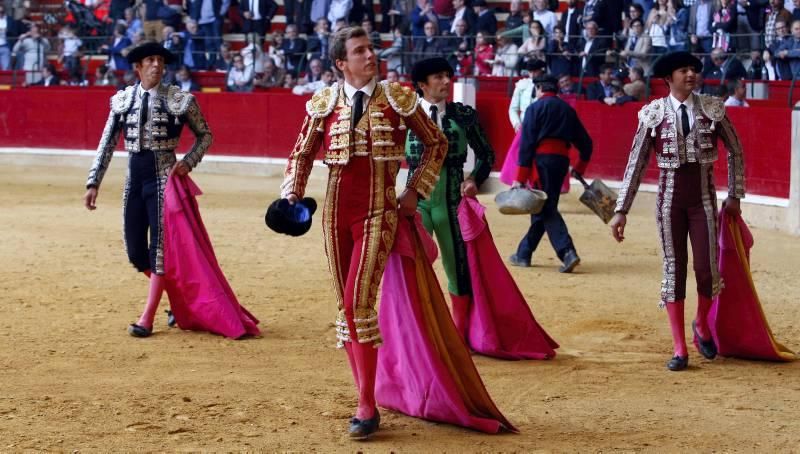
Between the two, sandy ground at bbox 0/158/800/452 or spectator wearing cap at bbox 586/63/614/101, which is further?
spectator wearing cap at bbox 586/63/614/101

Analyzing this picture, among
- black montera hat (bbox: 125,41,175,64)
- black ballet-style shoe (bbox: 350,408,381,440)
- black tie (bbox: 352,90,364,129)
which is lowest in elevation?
black ballet-style shoe (bbox: 350,408,381,440)

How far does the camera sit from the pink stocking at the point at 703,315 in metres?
5.67

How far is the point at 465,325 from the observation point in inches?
230

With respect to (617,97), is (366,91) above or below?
above

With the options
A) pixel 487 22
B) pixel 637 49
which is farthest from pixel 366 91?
pixel 487 22

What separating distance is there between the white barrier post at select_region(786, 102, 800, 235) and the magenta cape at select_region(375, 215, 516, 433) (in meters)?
6.08

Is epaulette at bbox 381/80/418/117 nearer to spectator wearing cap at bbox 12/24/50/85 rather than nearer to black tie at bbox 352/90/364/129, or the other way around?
black tie at bbox 352/90/364/129

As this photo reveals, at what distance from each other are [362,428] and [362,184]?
0.81 metres

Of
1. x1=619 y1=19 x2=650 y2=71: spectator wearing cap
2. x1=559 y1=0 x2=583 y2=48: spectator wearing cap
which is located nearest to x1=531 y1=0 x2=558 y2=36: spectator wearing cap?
x1=559 y1=0 x2=583 y2=48: spectator wearing cap

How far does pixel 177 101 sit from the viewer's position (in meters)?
6.21

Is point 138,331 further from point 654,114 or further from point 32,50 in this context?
point 32,50

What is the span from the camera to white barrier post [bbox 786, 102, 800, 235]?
9977 mm

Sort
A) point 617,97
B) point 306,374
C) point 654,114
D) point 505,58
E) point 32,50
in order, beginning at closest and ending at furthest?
point 306,374 → point 654,114 → point 617,97 → point 505,58 → point 32,50

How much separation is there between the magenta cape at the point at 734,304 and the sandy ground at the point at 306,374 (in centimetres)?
19
